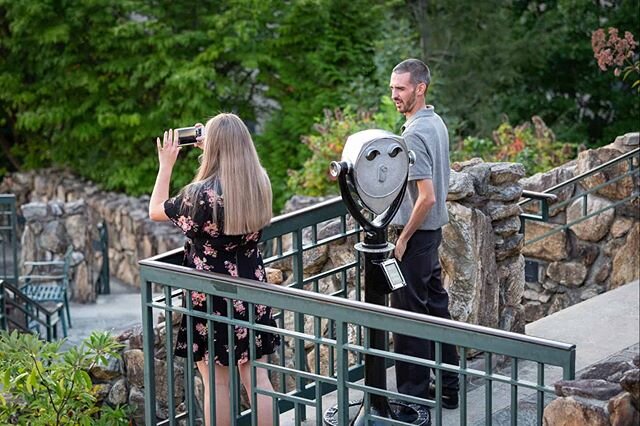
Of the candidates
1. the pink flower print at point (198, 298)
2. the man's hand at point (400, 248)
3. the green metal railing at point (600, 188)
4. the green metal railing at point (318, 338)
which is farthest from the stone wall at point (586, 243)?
the pink flower print at point (198, 298)

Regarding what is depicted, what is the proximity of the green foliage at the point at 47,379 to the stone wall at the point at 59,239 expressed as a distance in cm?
901

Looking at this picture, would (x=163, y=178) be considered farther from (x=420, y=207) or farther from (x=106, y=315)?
(x=106, y=315)

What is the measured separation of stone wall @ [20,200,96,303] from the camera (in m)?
15.2

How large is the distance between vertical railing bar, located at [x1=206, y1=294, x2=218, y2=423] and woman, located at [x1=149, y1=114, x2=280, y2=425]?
3 centimetres

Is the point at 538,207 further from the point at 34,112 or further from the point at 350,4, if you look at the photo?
the point at 34,112

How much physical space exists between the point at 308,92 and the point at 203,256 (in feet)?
40.9

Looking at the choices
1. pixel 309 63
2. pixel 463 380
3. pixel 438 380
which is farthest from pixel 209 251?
pixel 309 63

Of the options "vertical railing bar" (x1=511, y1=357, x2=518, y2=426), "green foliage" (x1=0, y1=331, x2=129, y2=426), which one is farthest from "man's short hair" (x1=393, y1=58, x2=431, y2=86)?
"green foliage" (x1=0, y1=331, x2=129, y2=426)

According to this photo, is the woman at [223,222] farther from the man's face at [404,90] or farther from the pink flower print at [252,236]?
the man's face at [404,90]

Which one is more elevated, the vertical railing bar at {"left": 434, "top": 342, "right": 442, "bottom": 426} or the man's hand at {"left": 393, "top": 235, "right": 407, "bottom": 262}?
the man's hand at {"left": 393, "top": 235, "right": 407, "bottom": 262}

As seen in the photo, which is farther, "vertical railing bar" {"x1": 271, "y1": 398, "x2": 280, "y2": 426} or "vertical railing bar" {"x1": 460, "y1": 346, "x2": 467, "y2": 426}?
"vertical railing bar" {"x1": 271, "y1": 398, "x2": 280, "y2": 426}

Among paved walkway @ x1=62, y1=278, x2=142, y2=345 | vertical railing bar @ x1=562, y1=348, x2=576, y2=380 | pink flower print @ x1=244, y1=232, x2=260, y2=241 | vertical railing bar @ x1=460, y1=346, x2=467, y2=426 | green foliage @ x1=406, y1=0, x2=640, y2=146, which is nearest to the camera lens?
vertical railing bar @ x1=562, y1=348, x2=576, y2=380

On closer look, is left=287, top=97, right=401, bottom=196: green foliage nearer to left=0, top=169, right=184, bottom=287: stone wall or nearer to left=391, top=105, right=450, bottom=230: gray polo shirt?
left=0, top=169, right=184, bottom=287: stone wall

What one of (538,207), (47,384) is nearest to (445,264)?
(47,384)
